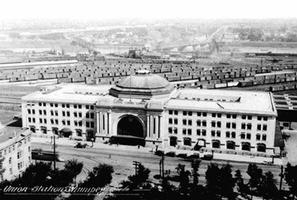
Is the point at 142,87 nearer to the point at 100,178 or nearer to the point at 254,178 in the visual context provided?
the point at 100,178

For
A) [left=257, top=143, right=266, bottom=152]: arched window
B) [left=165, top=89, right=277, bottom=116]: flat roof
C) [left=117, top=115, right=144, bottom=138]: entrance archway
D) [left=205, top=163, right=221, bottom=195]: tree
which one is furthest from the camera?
[left=117, top=115, right=144, bottom=138]: entrance archway

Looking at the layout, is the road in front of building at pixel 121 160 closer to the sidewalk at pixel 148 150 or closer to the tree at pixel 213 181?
the sidewalk at pixel 148 150

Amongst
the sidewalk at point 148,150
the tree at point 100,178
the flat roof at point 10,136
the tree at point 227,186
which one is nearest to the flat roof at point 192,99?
the sidewalk at point 148,150

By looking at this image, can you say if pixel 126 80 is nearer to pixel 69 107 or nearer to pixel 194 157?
pixel 69 107

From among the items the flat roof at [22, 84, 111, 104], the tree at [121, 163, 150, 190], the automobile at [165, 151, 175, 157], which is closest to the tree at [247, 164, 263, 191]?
the tree at [121, 163, 150, 190]

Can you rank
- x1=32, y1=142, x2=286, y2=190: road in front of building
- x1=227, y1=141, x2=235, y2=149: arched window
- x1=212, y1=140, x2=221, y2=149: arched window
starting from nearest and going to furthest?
x1=32, y1=142, x2=286, y2=190: road in front of building, x1=227, y1=141, x2=235, y2=149: arched window, x1=212, y1=140, x2=221, y2=149: arched window

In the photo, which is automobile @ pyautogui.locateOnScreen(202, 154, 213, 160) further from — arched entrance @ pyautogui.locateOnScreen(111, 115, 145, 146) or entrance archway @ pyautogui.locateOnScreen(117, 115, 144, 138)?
entrance archway @ pyautogui.locateOnScreen(117, 115, 144, 138)

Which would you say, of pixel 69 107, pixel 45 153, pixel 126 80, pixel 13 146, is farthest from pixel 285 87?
pixel 13 146
